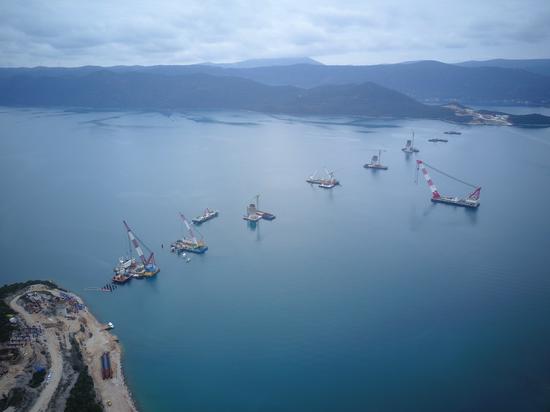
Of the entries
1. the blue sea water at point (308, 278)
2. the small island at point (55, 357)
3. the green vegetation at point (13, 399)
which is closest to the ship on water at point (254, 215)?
the blue sea water at point (308, 278)

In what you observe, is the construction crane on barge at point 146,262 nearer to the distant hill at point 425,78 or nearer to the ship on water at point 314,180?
the ship on water at point 314,180

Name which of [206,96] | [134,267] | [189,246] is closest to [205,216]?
[189,246]

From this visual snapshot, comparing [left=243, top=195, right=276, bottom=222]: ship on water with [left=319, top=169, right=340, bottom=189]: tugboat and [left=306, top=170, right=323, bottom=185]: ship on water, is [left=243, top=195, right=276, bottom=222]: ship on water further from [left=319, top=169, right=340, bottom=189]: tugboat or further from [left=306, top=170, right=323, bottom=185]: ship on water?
[left=306, top=170, right=323, bottom=185]: ship on water

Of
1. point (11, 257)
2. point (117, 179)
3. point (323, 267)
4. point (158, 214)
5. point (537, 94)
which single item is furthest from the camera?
point (537, 94)

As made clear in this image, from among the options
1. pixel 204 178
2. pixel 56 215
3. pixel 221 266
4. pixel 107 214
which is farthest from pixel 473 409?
pixel 204 178

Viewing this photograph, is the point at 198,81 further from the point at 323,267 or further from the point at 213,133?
the point at 323,267

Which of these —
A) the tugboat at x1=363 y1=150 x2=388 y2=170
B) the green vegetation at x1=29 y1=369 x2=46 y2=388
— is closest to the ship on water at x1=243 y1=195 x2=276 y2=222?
the green vegetation at x1=29 y1=369 x2=46 y2=388
